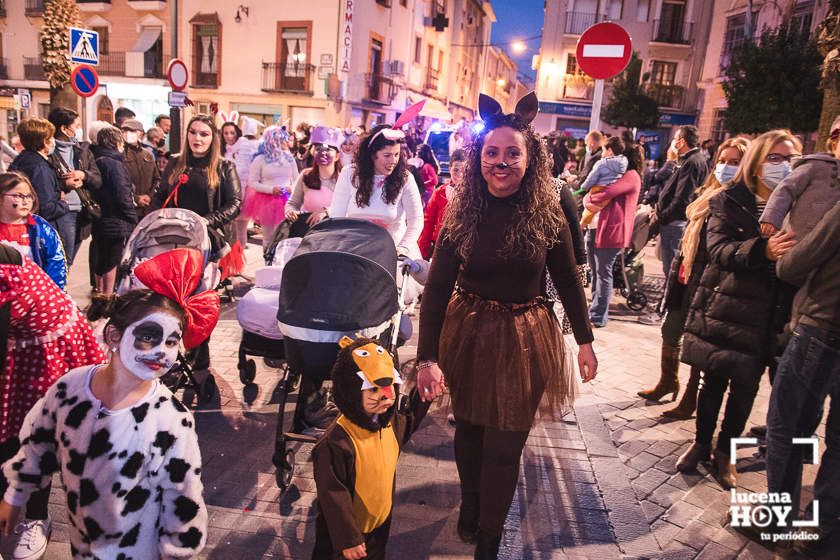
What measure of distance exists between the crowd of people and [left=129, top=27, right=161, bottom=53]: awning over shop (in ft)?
84.1

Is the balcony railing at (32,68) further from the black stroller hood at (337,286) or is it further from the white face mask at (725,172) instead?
the white face mask at (725,172)

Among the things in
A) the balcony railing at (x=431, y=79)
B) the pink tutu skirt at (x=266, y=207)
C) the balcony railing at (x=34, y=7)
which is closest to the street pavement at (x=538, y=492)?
the pink tutu skirt at (x=266, y=207)

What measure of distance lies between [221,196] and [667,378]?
14.3ft

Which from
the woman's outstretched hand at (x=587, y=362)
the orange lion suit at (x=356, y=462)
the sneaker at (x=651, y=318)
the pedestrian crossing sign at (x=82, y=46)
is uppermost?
the pedestrian crossing sign at (x=82, y=46)

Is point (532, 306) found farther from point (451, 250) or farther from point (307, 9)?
point (307, 9)

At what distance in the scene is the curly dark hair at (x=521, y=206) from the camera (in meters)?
2.74

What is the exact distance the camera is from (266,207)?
8344 mm

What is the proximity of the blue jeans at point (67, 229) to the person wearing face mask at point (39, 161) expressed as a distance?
1.31 feet

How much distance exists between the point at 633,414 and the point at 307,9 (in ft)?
76.2

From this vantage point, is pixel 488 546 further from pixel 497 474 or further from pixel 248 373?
pixel 248 373

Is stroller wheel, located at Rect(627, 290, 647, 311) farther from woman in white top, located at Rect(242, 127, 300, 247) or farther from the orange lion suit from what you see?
the orange lion suit

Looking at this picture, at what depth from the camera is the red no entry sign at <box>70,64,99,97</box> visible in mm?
9797

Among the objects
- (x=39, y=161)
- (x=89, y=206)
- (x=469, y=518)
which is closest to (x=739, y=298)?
(x=469, y=518)

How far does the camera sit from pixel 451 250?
9.54 ft
